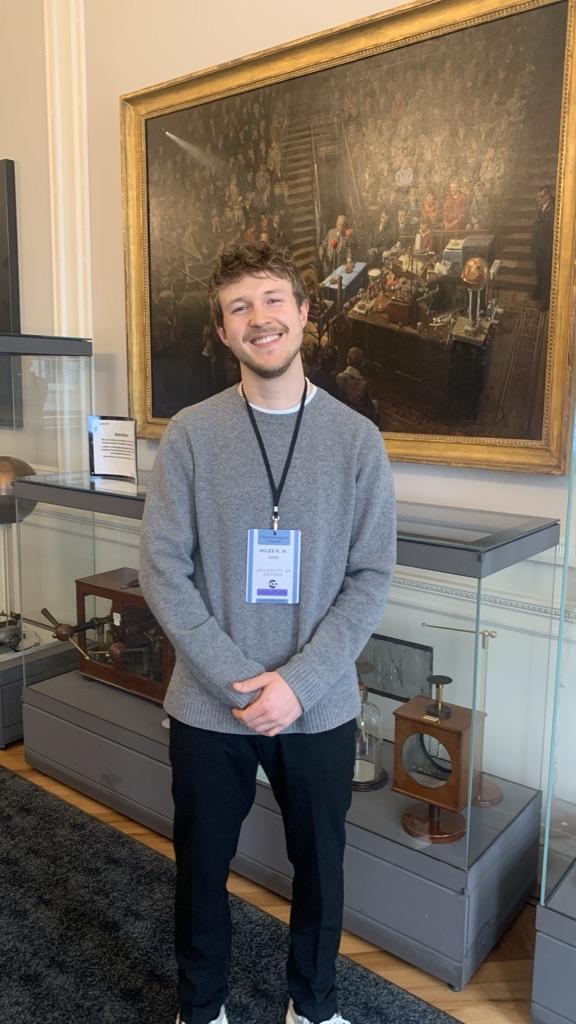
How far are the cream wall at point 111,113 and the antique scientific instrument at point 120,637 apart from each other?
61cm

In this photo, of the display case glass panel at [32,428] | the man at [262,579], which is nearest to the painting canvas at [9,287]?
the display case glass panel at [32,428]

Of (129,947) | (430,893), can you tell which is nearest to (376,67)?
(430,893)

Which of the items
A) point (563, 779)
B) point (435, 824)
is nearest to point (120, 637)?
point (435, 824)

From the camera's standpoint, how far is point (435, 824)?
201cm

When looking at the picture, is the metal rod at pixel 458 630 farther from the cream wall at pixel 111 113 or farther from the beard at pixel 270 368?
the beard at pixel 270 368

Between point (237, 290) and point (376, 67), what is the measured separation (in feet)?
3.95

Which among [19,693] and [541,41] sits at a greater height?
[541,41]

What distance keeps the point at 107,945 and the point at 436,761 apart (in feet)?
3.19

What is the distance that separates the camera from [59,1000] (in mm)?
1877

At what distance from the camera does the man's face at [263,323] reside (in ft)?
4.89

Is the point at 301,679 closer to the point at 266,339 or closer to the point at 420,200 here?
the point at 266,339

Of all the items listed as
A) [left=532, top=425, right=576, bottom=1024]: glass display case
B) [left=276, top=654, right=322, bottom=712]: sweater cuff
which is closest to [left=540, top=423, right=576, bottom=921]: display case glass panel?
[left=532, top=425, right=576, bottom=1024]: glass display case

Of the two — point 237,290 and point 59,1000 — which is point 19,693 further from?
point 237,290

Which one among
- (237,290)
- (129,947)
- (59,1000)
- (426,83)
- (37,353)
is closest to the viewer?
(237,290)
